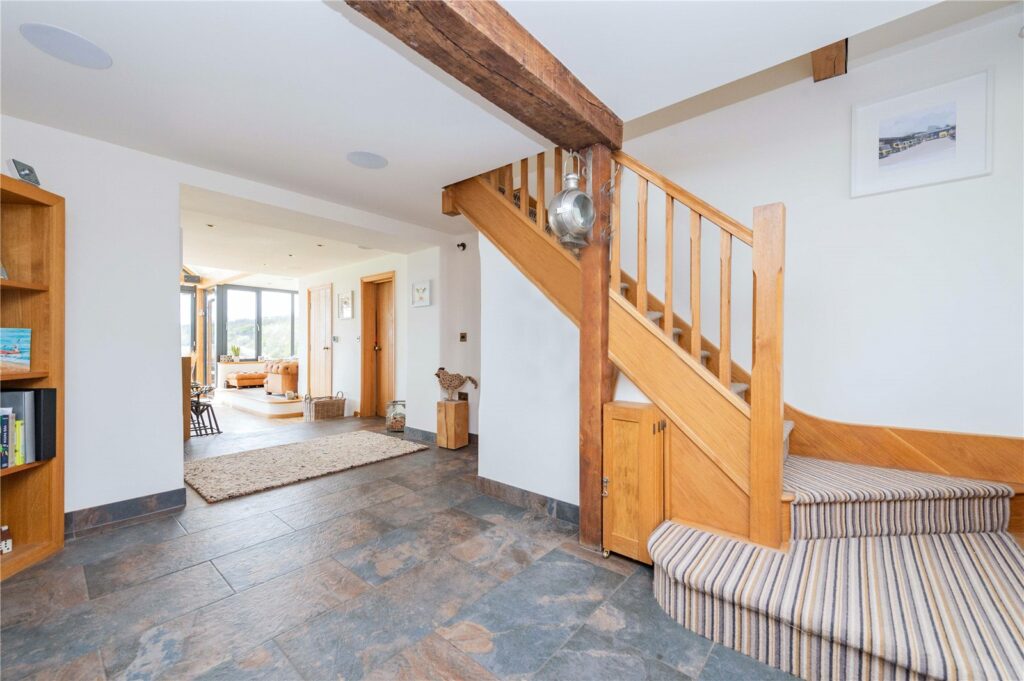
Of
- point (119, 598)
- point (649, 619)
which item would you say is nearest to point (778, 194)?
point (649, 619)

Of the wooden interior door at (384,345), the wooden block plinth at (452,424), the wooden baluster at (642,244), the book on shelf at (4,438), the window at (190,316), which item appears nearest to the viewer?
the book on shelf at (4,438)

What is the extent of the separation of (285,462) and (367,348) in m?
2.78

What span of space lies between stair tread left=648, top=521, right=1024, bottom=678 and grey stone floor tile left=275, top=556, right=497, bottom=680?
99 centimetres

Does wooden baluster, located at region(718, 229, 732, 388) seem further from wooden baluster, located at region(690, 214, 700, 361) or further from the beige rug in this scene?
the beige rug

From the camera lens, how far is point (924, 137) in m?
2.34

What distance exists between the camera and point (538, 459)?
3.02 m

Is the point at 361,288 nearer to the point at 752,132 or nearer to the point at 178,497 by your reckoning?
the point at 178,497

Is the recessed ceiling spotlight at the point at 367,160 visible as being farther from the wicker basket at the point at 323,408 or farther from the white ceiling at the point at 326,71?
the wicker basket at the point at 323,408

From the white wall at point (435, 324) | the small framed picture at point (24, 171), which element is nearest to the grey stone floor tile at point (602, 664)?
the white wall at point (435, 324)

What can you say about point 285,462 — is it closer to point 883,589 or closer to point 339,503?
point 339,503

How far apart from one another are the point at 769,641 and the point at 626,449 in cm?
96

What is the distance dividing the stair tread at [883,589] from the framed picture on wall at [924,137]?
1939 mm

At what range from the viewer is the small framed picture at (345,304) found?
22.7ft

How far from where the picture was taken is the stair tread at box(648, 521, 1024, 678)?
1306mm
